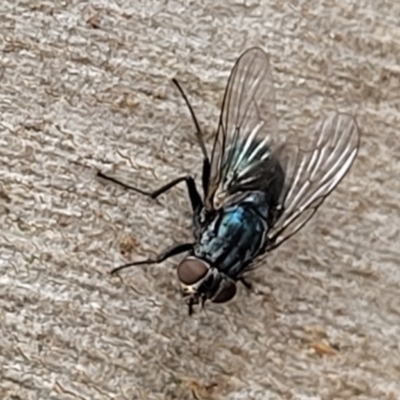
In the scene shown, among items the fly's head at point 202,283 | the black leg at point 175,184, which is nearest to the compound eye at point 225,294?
the fly's head at point 202,283

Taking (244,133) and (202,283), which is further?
(244,133)

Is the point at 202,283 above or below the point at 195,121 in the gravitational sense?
below

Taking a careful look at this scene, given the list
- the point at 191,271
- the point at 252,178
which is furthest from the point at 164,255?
the point at 252,178

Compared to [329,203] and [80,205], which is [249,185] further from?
[80,205]

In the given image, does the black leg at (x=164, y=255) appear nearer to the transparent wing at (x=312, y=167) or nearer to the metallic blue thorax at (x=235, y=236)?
the metallic blue thorax at (x=235, y=236)

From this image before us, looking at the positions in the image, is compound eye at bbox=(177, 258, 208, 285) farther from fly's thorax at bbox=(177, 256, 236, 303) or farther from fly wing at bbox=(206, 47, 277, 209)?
fly wing at bbox=(206, 47, 277, 209)

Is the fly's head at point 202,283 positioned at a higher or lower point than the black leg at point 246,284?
higher

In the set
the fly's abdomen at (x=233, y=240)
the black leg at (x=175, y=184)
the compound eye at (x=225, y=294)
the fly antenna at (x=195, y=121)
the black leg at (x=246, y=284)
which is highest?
the fly antenna at (x=195, y=121)

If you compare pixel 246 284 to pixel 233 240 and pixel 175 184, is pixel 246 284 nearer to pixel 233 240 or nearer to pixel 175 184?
pixel 233 240
